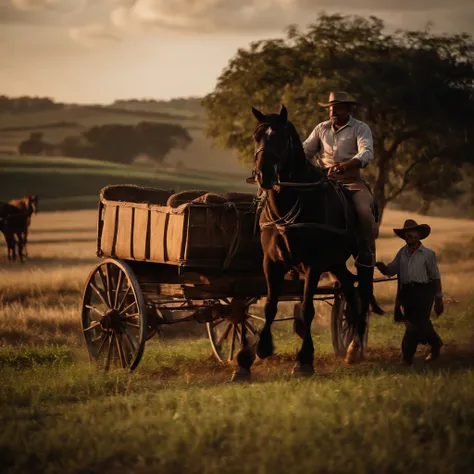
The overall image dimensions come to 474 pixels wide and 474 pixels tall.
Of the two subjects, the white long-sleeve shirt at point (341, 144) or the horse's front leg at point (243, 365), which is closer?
the horse's front leg at point (243, 365)

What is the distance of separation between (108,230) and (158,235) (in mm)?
1266

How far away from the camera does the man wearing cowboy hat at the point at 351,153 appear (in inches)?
426

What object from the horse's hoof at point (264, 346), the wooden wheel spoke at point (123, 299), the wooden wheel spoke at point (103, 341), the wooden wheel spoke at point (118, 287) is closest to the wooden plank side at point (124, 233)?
the wooden wheel spoke at point (118, 287)

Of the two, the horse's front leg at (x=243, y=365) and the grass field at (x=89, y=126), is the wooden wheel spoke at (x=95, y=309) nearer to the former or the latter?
the horse's front leg at (x=243, y=365)

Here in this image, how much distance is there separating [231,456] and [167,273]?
5455mm

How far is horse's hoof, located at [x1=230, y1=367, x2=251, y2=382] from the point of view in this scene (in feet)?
33.4

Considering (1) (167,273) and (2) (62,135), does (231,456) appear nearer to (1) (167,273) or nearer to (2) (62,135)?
(1) (167,273)

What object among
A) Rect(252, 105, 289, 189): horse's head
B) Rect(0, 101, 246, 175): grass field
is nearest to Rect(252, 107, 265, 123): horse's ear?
Rect(252, 105, 289, 189): horse's head

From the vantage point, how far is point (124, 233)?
1159 cm

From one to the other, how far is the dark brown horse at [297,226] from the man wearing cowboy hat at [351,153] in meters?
0.33

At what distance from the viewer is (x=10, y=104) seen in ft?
403

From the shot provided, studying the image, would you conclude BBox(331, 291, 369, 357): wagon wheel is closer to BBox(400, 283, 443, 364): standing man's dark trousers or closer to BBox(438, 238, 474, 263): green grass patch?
BBox(400, 283, 443, 364): standing man's dark trousers

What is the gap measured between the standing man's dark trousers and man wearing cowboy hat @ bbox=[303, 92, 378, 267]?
562mm

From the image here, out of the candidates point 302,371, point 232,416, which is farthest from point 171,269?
point 232,416
